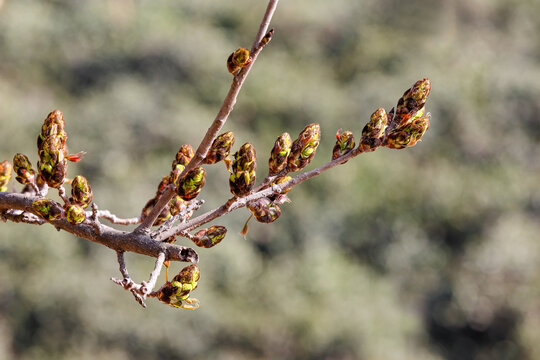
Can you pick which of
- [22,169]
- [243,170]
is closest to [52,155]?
[22,169]

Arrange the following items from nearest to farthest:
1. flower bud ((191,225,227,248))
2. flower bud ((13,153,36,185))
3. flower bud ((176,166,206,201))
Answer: flower bud ((176,166,206,201)) → flower bud ((191,225,227,248)) → flower bud ((13,153,36,185))

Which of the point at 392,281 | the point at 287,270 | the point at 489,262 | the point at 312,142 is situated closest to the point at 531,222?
the point at 489,262

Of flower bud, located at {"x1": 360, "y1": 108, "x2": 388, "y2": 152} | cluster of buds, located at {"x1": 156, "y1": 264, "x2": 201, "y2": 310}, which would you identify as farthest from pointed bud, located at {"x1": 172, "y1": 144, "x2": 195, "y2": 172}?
flower bud, located at {"x1": 360, "y1": 108, "x2": 388, "y2": 152}

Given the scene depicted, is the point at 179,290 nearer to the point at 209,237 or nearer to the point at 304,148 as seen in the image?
the point at 209,237

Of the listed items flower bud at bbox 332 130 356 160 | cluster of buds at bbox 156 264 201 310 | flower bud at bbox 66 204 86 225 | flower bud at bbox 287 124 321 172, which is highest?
flower bud at bbox 332 130 356 160

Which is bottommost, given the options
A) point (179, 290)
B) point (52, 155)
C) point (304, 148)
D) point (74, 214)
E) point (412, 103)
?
point (179, 290)

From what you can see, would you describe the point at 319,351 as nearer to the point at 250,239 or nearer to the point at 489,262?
the point at 250,239

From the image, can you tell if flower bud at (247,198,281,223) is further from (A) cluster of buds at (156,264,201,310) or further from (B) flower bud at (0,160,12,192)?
(B) flower bud at (0,160,12,192)
